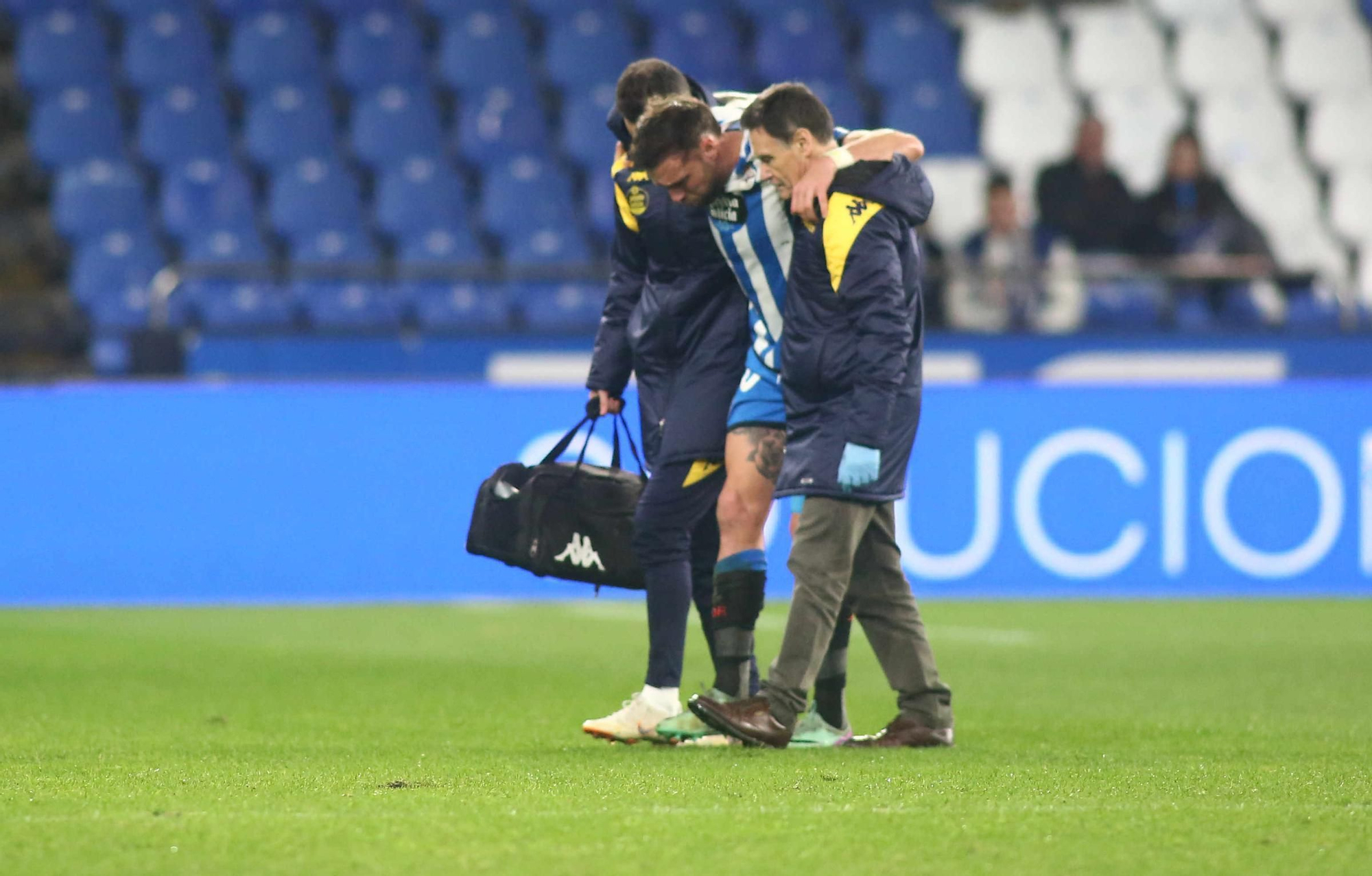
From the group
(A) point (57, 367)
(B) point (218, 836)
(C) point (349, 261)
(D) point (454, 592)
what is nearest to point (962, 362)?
(D) point (454, 592)

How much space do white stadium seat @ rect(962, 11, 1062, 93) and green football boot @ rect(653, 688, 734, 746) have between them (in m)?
11.2

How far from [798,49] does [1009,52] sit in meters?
1.85

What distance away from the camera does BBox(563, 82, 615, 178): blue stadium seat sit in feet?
47.7

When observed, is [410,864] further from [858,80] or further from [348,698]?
[858,80]

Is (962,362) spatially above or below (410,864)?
above

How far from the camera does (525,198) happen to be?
14273 millimetres

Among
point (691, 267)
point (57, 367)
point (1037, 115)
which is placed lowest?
point (57, 367)

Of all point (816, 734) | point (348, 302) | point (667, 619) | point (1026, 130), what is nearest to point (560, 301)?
point (348, 302)

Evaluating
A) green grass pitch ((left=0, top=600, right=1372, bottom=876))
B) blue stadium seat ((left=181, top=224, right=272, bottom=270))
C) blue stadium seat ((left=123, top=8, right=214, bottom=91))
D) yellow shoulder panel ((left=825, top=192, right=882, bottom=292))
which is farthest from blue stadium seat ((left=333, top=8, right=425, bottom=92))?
yellow shoulder panel ((left=825, top=192, right=882, bottom=292))

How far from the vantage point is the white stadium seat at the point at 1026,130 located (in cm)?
1530

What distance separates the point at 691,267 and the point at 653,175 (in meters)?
0.36

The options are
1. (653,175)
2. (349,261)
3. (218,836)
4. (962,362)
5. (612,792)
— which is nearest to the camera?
(218,836)

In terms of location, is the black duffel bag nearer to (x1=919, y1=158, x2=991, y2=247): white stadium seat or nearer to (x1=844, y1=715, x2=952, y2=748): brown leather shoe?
(x1=844, y1=715, x2=952, y2=748): brown leather shoe

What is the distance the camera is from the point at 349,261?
13.7 metres
